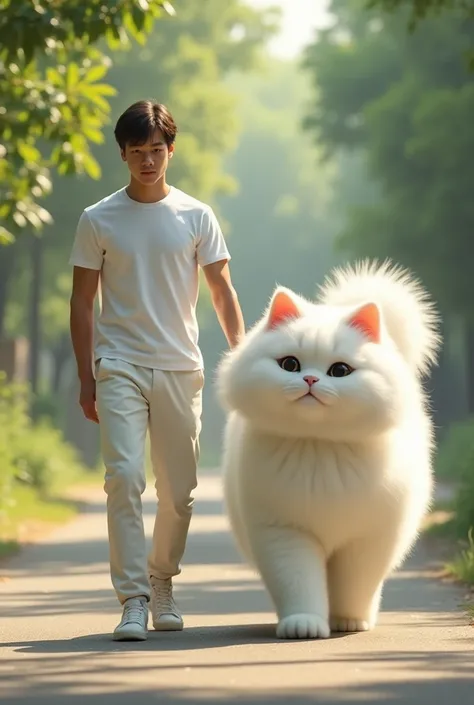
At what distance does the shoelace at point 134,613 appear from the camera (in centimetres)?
764

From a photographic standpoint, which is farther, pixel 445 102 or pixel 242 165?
pixel 242 165

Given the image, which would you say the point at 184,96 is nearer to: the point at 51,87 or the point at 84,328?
the point at 51,87

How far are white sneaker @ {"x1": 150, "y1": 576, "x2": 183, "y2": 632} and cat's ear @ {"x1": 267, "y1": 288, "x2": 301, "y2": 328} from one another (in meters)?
1.54

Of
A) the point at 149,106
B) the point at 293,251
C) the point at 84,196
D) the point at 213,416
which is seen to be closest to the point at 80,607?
the point at 149,106

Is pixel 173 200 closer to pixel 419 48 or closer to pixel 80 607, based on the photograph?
pixel 80 607

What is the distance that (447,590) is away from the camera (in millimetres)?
11195

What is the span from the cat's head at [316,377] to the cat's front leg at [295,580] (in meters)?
0.50

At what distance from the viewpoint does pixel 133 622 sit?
25.0 feet

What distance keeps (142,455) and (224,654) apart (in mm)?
1242

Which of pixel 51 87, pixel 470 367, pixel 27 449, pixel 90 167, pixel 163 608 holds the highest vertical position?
pixel 470 367

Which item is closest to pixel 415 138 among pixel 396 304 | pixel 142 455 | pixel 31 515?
pixel 31 515

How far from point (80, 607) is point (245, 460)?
2821 millimetres

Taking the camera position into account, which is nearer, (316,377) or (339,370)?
(316,377)

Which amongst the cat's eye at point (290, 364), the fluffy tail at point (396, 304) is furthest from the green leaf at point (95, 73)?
the cat's eye at point (290, 364)
